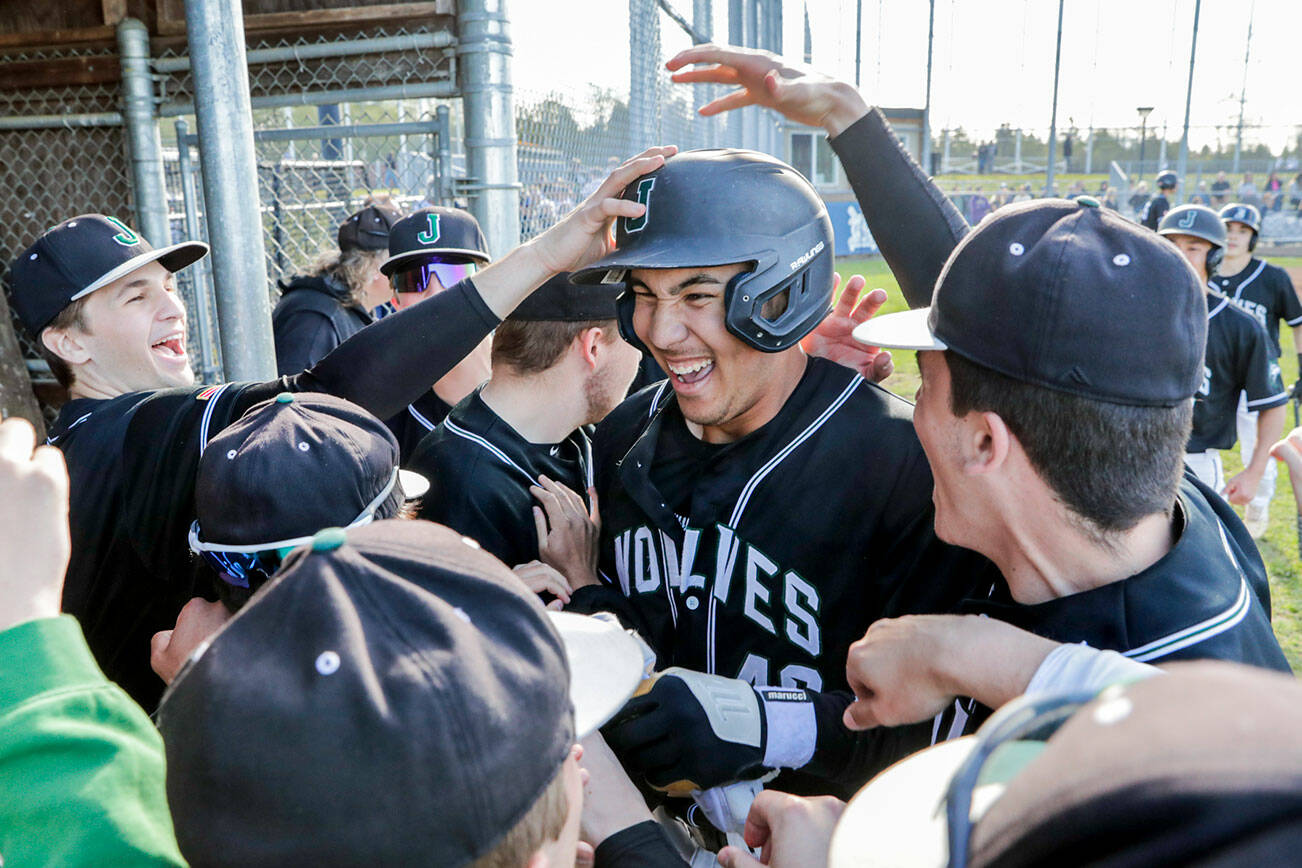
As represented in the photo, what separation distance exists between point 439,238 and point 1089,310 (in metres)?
3.52

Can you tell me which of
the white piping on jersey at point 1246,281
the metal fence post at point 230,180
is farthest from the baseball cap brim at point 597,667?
the white piping on jersey at point 1246,281

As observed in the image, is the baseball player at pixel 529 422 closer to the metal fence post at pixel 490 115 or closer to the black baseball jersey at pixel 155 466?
the black baseball jersey at pixel 155 466

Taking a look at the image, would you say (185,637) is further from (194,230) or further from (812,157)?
(812,157)

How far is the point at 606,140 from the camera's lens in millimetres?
7125

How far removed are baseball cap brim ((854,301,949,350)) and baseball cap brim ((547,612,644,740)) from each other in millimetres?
773

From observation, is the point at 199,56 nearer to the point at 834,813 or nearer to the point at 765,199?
the point at 765,199

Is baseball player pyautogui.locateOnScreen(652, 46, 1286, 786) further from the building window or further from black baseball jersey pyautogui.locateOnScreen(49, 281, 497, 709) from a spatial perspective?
the building window

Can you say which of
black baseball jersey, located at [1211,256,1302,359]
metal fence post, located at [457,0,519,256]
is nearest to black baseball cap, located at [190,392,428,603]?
metal fence post, located at [457,0,519,256]

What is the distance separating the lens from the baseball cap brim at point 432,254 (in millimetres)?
4484

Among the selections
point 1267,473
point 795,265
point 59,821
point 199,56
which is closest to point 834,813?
point 59,821

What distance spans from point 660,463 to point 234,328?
5.04 ft

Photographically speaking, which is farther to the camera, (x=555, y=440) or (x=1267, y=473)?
(x=1267, y=473)

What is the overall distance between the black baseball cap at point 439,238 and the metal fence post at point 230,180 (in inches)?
58.9

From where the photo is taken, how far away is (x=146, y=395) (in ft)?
9.06
